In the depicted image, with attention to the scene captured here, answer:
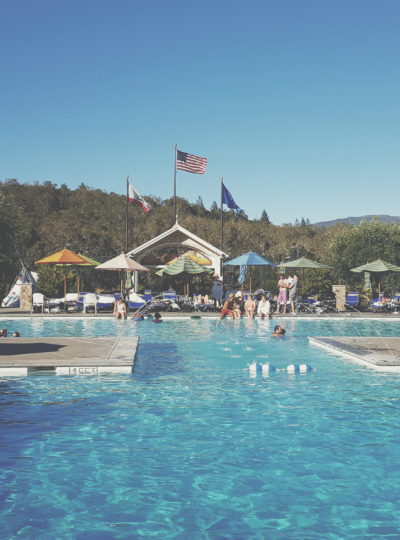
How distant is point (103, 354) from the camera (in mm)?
11188

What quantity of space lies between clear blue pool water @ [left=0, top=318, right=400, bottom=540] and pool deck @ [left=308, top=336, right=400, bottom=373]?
301 millimetres

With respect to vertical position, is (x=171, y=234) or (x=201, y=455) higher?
(x=171, y=234)

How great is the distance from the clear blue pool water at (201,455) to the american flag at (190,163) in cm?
1968

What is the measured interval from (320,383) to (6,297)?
69.8ft

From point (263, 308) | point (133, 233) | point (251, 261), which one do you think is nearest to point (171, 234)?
point (251, 261)

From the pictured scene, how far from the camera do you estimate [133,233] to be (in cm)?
4831

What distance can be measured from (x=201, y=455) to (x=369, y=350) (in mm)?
7115

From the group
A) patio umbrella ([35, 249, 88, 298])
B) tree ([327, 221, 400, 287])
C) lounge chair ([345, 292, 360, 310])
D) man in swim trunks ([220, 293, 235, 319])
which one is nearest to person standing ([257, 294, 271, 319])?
man in swim trunks ([220, 293, 235, 319])

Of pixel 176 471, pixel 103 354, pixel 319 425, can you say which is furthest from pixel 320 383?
pixel 176 471

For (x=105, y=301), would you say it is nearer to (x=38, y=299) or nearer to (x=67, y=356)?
(x=38, y=299)

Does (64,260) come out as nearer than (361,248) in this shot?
Yes

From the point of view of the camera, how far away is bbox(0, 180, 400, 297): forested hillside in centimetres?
3130

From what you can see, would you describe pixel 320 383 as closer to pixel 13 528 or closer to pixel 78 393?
pixel 78 393

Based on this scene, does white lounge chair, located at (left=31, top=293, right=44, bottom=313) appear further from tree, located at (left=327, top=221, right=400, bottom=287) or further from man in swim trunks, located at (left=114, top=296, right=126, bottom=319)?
tree, located at (left=327, top=221, right=400, bottom=287)
